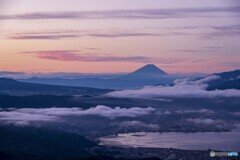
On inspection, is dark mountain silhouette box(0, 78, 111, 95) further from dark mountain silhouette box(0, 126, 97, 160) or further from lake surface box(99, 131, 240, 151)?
dark mountain silhouette box(0, 126, 97, 160)

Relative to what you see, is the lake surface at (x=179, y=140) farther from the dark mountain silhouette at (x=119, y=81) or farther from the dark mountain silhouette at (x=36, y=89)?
the dark mountain silhouette at (x=119, y=81)

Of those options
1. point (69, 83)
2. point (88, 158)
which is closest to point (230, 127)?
point (88, 158)

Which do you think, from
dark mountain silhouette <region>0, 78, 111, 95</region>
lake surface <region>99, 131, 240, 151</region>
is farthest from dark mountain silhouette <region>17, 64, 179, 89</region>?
lake surface <region>99, 131, 240, 151</region>

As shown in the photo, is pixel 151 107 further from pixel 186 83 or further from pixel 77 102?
pixel 186 83

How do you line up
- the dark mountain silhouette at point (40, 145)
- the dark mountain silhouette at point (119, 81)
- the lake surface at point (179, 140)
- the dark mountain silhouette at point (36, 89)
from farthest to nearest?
the dark mountain silhouette at point (119, 81) < the dark mountain silhouette at point (36, 89) < the lake surface at point (179, 140) < the dark mountain silhouette at point (40, 145)

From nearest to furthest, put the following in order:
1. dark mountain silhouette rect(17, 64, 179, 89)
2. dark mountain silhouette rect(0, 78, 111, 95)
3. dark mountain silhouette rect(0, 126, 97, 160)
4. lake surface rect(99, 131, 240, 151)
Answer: dark mountain silhouette rect(0, 126, 97, 160), lake surface rect(99, 131, 240, 151), dark mountain silhouette rect(0, 78, 111, 95), dark mountain silhouette rect(17, 64, 179, 89)

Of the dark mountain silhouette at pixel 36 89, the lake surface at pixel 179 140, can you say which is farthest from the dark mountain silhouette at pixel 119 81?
the lake surface at pixel 179 140

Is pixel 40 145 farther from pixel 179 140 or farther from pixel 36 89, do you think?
pixel 36 89

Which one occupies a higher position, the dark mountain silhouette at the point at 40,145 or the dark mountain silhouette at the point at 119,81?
the dark mountain silhouette at the point at 119,81

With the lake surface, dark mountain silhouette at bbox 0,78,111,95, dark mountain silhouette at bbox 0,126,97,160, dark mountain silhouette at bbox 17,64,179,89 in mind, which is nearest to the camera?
dark mountain silhouette at bbox 0,126,97,160
